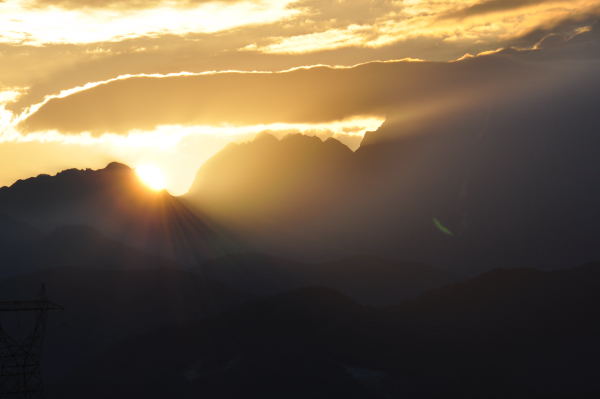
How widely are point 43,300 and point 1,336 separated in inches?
290

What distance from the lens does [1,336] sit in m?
112

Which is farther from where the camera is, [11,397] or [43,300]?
[11,397]

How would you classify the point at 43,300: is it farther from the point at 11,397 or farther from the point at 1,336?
the point at 11,397

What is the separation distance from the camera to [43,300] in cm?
11319

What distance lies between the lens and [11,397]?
639 feet

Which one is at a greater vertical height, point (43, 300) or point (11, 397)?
point (43, 300)

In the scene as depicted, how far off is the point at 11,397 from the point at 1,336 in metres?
92.3

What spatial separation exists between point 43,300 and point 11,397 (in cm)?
9442

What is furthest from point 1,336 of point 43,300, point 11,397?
point 11,397

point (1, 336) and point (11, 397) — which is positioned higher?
point (1, 336)

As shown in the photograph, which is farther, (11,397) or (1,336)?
(11,397)
